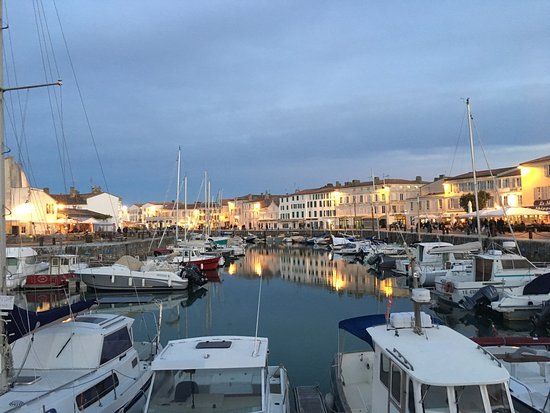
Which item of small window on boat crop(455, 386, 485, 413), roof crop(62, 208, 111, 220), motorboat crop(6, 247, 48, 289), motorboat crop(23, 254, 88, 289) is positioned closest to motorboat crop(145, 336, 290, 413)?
small window on boat crop(455, 386, 485, 413)

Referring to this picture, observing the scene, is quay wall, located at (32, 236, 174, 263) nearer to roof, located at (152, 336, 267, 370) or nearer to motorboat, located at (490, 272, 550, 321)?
motorboat, located at (490, 272, 550, 321)

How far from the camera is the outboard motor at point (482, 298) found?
24188 millimetres

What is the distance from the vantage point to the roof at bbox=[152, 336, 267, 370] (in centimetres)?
934

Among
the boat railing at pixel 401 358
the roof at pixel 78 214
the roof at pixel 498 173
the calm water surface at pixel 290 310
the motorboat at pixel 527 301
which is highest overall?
the roof at pixel 498 173

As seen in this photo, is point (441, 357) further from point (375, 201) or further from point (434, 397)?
point (375, 201)

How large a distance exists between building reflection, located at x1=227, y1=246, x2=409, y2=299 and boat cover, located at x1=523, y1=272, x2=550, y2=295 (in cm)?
1109

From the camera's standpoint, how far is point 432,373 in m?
7.54

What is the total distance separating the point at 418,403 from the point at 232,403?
11.6 ft

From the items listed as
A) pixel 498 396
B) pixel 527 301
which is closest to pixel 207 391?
pixel 498 396

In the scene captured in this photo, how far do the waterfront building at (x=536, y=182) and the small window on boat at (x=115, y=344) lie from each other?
56.8m

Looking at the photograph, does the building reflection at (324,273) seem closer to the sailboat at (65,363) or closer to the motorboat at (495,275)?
the motorboat at (495,275)

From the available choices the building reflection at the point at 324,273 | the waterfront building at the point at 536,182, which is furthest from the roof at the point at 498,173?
the building reflection at the point at 324,273

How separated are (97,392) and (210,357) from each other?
355 cm

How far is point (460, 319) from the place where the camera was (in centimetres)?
2566
